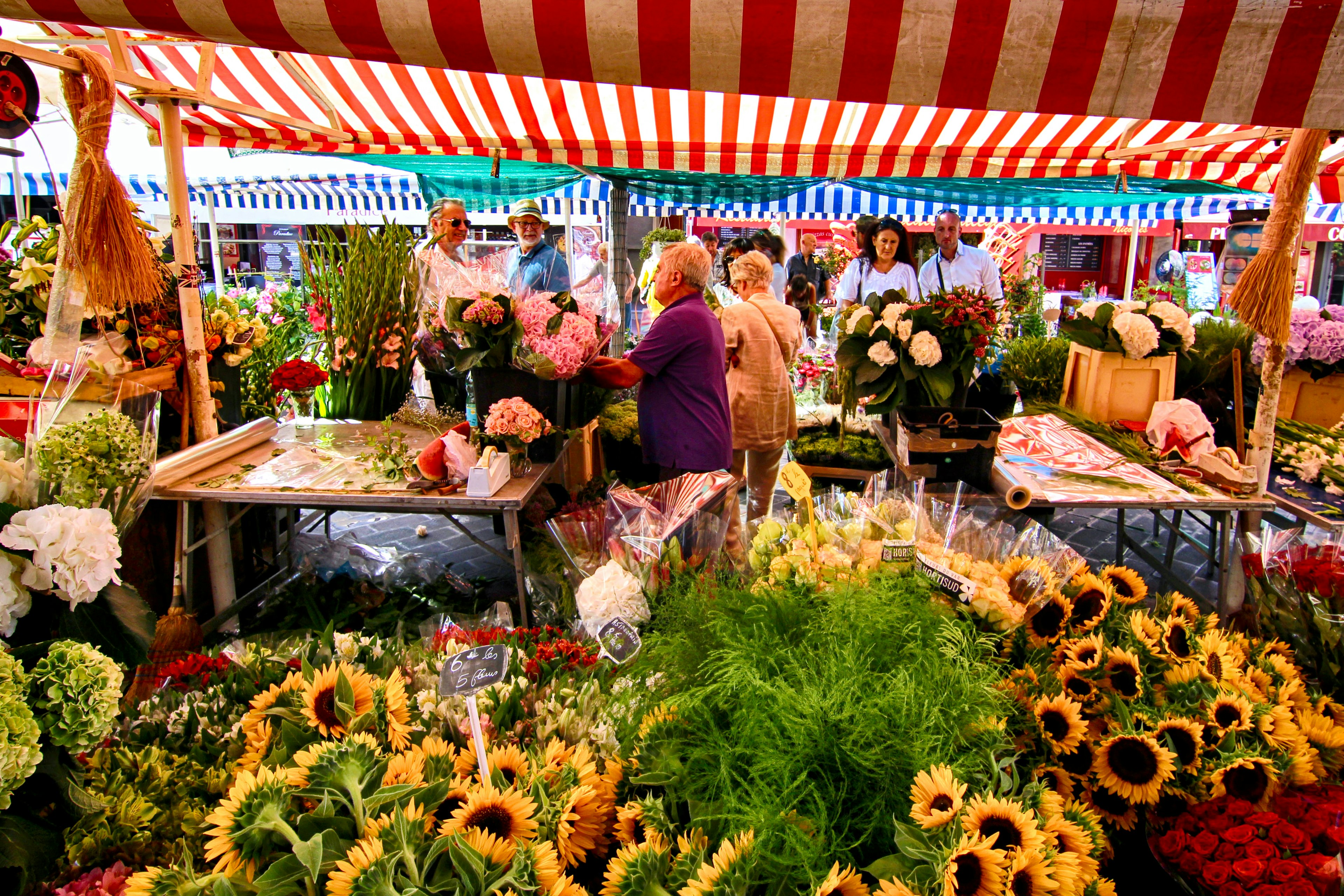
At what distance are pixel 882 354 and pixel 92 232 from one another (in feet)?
9.19

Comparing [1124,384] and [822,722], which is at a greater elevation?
A: [1124,384]

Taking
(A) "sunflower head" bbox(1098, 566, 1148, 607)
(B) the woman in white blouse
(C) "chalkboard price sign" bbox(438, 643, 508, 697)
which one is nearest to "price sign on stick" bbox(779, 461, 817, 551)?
(A) "sunflower head" bbox(1098, 566, 1148, 607)

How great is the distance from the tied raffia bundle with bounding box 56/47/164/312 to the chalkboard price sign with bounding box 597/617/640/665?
7.19ft

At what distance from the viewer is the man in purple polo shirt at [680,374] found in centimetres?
A: 353

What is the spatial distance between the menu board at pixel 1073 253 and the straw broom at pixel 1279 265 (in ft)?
60.2

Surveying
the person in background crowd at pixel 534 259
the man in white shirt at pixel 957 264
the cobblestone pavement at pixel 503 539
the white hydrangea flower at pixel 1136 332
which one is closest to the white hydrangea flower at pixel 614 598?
the cobblestone pavement at pixel 503 539

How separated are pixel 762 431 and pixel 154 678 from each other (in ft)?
10.3

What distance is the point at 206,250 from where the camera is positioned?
1631 centimetres

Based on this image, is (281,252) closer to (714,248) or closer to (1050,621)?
(714,248)

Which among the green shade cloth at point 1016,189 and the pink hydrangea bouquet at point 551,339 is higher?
the green shade cloth at point 1016,189

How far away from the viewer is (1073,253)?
63.7 feet

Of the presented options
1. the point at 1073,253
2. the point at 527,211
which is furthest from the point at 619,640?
the point at 1073,253

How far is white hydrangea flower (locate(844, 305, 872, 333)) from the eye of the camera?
11.0 feet

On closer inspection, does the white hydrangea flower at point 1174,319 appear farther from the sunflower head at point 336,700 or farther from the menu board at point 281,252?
the menu board at point 281,252
